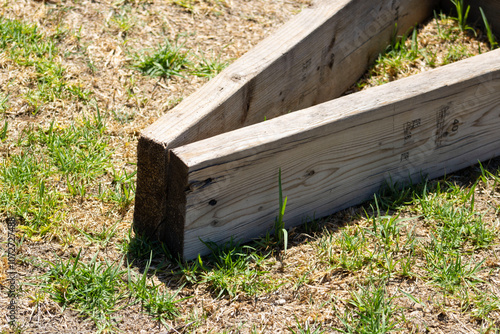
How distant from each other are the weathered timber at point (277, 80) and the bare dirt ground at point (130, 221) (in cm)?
31

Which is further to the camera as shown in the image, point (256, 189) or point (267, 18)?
point (267, 18)

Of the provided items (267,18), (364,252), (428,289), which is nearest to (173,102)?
(267,18)

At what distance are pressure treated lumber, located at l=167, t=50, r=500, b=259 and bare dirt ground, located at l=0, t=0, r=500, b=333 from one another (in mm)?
161

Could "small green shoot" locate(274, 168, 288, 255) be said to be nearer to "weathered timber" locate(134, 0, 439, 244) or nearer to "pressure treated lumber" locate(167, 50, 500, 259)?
"pressure treated lumber" locate(167, 50, 500, 259)

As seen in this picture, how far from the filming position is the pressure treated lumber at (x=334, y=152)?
2496 millimetres

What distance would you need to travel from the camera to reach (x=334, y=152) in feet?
9.09

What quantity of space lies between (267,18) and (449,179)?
1941 millimetres

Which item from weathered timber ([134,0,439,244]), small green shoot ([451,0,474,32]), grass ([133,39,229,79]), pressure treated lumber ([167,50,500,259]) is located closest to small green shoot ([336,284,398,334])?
pressure treated lumber ([167,50,500,259])

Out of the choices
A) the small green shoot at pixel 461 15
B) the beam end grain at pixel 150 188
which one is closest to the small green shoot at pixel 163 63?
the beam end grain at pixel 150 188

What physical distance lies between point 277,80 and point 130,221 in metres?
1.05

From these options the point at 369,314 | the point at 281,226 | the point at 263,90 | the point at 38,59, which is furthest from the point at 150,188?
the point at 38,59

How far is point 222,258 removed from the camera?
8.57 feet

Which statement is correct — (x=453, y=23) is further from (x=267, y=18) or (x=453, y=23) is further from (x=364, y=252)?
(x=364, y=252)

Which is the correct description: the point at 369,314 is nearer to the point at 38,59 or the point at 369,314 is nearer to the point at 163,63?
the point at 163,63
